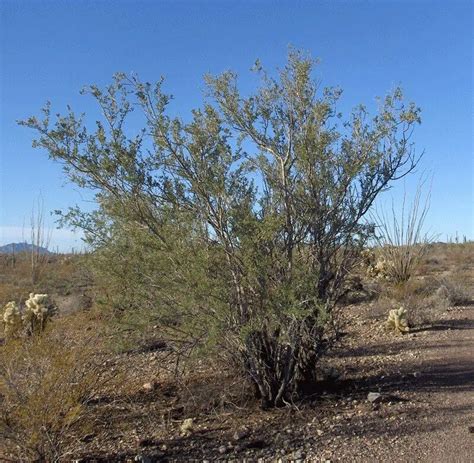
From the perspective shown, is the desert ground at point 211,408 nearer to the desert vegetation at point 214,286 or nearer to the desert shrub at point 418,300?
the desert vegetation at point 214,286

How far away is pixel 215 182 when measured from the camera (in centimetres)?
616

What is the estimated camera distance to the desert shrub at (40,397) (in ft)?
16.0

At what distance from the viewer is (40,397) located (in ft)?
16.0

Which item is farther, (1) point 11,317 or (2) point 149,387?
(1) point 11,317

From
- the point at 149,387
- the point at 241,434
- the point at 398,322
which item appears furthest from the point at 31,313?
the point at 241,434

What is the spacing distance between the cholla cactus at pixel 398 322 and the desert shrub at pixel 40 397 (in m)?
7.22

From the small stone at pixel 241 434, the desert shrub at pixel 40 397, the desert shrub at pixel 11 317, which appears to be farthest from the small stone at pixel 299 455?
the desert shrub at pixel 11 317

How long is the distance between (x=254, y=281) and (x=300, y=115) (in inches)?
79.4

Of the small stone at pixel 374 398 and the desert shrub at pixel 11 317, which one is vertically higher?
the desert shrub at pixel 11 317

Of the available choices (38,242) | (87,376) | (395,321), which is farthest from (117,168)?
(38,242)

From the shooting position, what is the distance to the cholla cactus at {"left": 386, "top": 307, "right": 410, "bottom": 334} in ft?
36.7

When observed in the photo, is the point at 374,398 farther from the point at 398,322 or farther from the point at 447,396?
the point at 398,322

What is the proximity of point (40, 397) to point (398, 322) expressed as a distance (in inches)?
305

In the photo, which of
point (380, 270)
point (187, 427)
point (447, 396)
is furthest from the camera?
point (380, 270)
